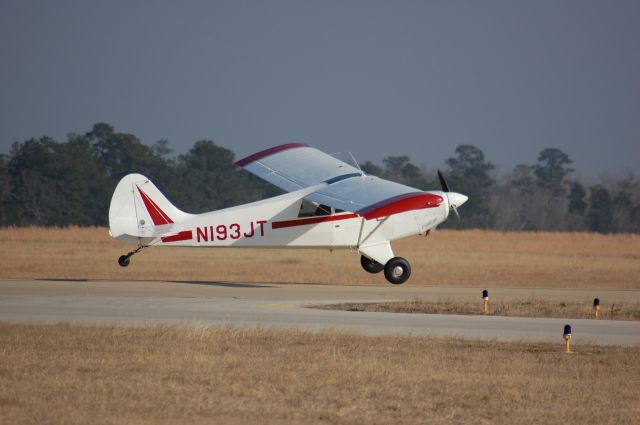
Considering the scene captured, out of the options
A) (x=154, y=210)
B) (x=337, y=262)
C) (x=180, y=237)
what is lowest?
(x=337, y=262)

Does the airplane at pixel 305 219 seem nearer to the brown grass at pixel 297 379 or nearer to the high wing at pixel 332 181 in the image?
the high wing at pixel 332 181

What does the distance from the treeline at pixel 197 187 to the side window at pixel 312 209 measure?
3799 centimetres

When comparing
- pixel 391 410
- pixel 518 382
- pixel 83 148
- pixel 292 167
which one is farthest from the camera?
pixel 83 148

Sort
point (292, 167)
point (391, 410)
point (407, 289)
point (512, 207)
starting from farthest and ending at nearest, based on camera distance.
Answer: point (512, 207)
point (292, 167)
point (407, 289)
point (391, 410)

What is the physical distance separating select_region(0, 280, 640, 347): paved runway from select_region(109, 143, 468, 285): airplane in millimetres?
1146

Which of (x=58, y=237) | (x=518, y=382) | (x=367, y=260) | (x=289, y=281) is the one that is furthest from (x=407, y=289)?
(x=58, y=237)

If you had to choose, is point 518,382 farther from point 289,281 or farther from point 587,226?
point 587,226

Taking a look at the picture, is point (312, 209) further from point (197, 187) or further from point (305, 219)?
point (197, 187)

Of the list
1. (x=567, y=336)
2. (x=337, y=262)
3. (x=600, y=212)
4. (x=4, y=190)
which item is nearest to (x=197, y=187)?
(x=4, y=190)

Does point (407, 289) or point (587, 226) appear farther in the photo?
point (587, 226)

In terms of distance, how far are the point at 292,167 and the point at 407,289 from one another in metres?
5.63

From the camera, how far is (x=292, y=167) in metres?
29.8

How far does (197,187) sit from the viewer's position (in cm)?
8469

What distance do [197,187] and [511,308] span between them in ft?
213
